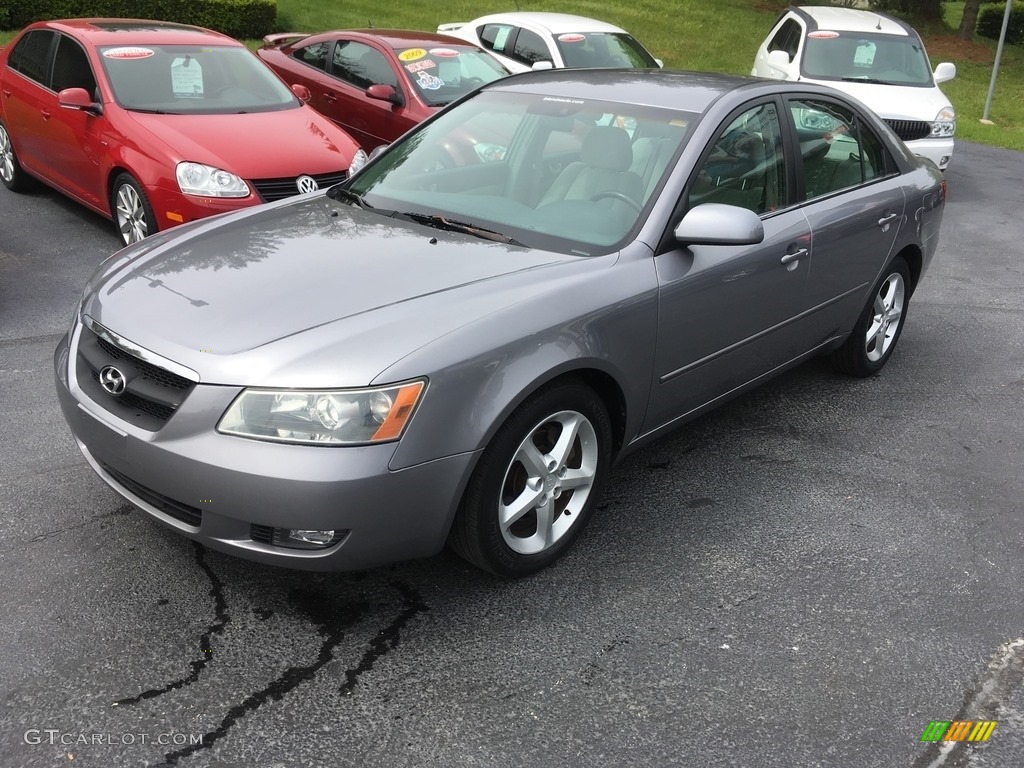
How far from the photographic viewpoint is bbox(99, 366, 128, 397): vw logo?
3.12 m

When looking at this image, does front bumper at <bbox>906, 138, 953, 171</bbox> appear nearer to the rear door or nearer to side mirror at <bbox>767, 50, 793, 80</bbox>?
side mirror at <bbox>767, 50, 793, 80</bbox>

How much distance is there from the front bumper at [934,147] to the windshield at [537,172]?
7.00 m

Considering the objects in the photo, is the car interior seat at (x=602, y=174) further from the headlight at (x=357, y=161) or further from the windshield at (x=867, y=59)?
the windshield at (x=867, y=59)

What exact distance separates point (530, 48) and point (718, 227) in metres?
8.48

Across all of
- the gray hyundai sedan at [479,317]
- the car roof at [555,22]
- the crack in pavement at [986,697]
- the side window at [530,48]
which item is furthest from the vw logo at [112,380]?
the car roof at [555,22]

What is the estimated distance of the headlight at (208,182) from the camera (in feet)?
20.9

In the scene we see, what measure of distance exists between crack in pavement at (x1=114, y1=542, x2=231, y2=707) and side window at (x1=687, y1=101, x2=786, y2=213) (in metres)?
2.18

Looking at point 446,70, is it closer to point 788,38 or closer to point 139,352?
point 788,38

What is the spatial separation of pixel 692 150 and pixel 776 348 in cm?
107

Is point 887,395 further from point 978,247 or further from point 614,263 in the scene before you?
point 978,247

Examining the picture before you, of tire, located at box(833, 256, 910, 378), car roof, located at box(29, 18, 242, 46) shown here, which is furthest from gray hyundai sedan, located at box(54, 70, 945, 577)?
car roof, located at box(29, 18, 242, 46)

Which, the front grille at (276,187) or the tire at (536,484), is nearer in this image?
the tire at (536,484)

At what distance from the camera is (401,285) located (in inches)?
129

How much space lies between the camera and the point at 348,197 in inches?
171
